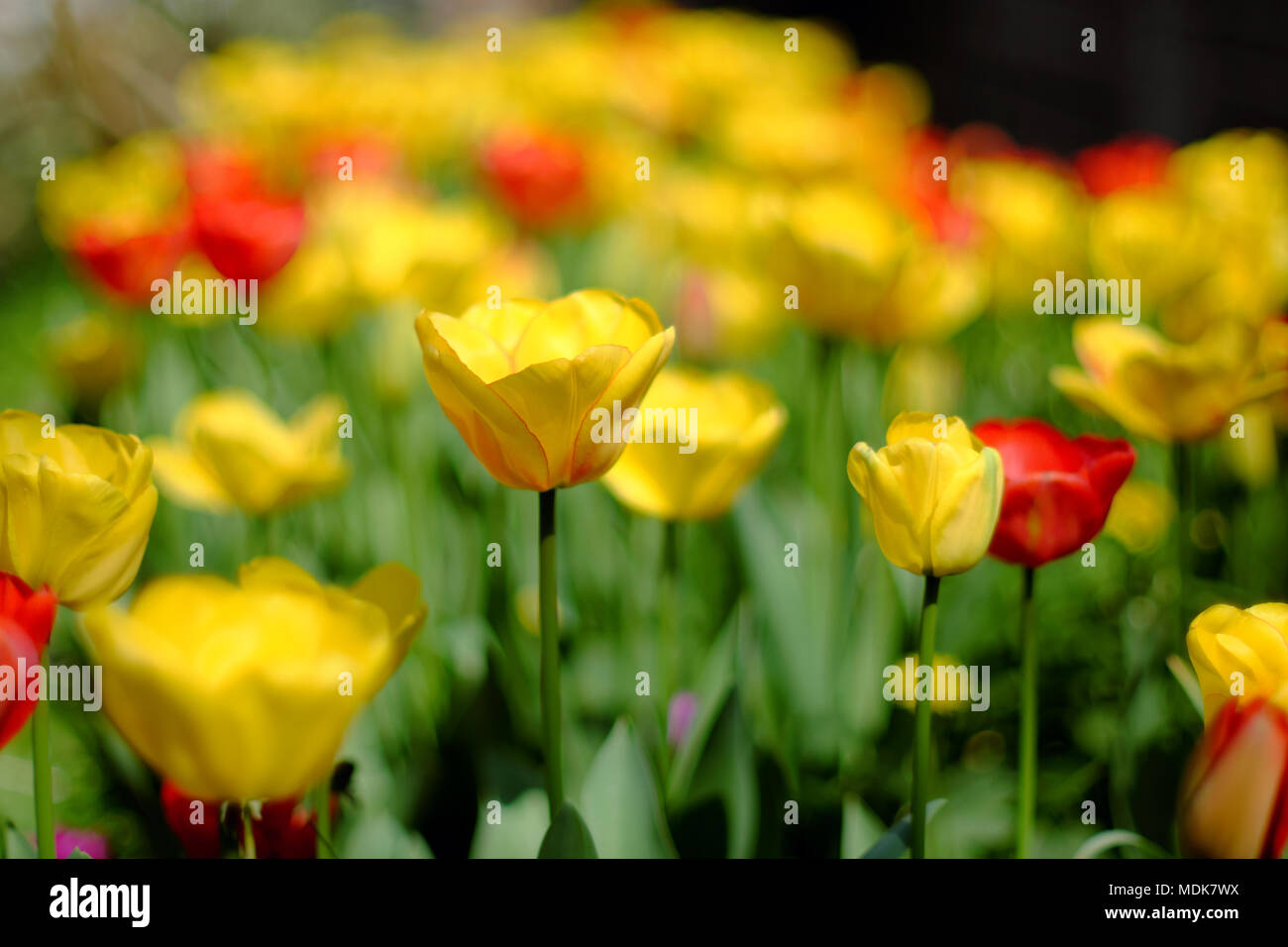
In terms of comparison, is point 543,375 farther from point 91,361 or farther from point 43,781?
point 91,361

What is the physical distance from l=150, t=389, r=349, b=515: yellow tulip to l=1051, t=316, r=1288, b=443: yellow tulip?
0.61m

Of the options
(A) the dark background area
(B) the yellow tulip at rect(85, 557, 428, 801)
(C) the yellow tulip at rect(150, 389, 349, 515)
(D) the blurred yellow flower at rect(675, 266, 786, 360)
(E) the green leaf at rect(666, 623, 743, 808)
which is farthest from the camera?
(A) the dark background area

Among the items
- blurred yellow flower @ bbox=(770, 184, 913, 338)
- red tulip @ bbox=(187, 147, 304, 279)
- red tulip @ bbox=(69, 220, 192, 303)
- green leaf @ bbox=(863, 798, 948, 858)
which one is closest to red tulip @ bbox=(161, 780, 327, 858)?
green leaf @ bbox=(863, 798, 948, 858)

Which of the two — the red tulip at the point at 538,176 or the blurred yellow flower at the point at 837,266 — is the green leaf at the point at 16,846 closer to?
the blurred yellow flower at the point at 837,266

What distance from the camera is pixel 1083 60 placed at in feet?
11.7

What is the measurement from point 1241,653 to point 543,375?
38 centimetres

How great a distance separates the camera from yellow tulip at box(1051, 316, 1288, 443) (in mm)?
794

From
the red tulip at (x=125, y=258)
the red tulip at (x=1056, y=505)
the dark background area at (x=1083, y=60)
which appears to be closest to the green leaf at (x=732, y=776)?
the red tulip at (x=1056, y=505)

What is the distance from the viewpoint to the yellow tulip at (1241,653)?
1.85ft

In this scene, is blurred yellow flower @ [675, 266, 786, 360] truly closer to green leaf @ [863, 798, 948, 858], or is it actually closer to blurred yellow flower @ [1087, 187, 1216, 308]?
blurred yellow flower @ [1087, 187, 1216, 308]

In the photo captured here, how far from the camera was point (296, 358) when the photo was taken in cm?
188

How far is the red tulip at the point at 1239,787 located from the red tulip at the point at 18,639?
0.58 m
